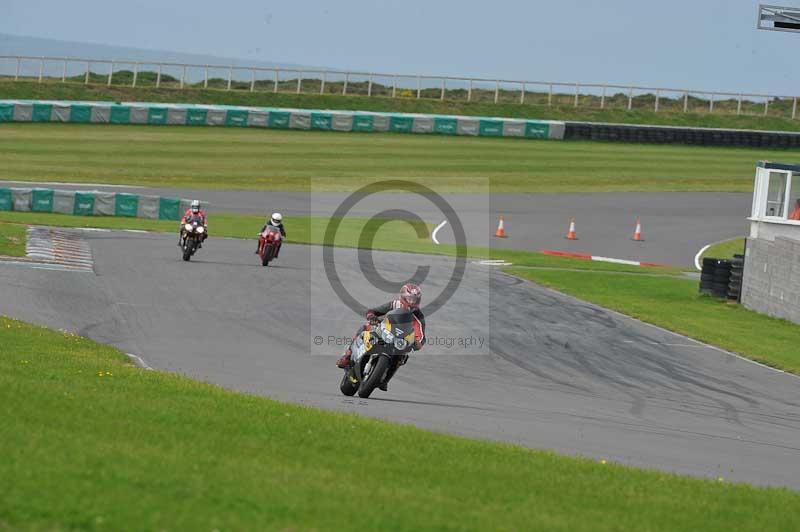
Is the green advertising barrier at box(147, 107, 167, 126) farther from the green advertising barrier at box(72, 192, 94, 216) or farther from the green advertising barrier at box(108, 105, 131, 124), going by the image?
the green advertising barrier at box(72, 192, 94, 216)

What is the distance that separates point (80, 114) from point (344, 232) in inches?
1021

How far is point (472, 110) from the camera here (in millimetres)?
75125

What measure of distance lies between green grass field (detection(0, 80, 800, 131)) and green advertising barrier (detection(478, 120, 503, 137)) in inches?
215

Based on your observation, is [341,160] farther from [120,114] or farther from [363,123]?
[120,114]

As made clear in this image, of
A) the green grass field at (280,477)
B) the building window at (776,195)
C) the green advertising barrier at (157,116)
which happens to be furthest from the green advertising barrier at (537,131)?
the green grass field at (280,477)

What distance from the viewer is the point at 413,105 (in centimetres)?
7550

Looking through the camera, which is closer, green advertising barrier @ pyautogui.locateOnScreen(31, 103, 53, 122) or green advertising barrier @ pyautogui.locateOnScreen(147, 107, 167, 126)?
green advertising barrier @ pyautogui.locateOnScreen(31, 103, 53, 122)

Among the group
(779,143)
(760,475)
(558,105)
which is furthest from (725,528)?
(558,105)

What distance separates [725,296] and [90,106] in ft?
140

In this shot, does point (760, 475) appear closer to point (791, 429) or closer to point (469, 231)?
point (791, 429)

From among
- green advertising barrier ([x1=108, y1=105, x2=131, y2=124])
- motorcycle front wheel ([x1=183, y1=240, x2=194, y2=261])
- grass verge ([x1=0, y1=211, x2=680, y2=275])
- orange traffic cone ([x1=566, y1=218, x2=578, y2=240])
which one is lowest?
motorcycle front wheel ([x1=183, y1=240, x2=194, y2=261])

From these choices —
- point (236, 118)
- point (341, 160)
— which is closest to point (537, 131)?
point (341, 160)

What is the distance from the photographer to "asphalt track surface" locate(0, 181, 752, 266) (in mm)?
40781

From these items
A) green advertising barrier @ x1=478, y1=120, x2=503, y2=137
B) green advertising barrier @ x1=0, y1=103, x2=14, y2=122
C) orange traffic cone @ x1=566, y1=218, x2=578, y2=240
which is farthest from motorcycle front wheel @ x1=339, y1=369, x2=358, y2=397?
green advertising barrier @ x1=478, y1=120, x2=503, y2=137
